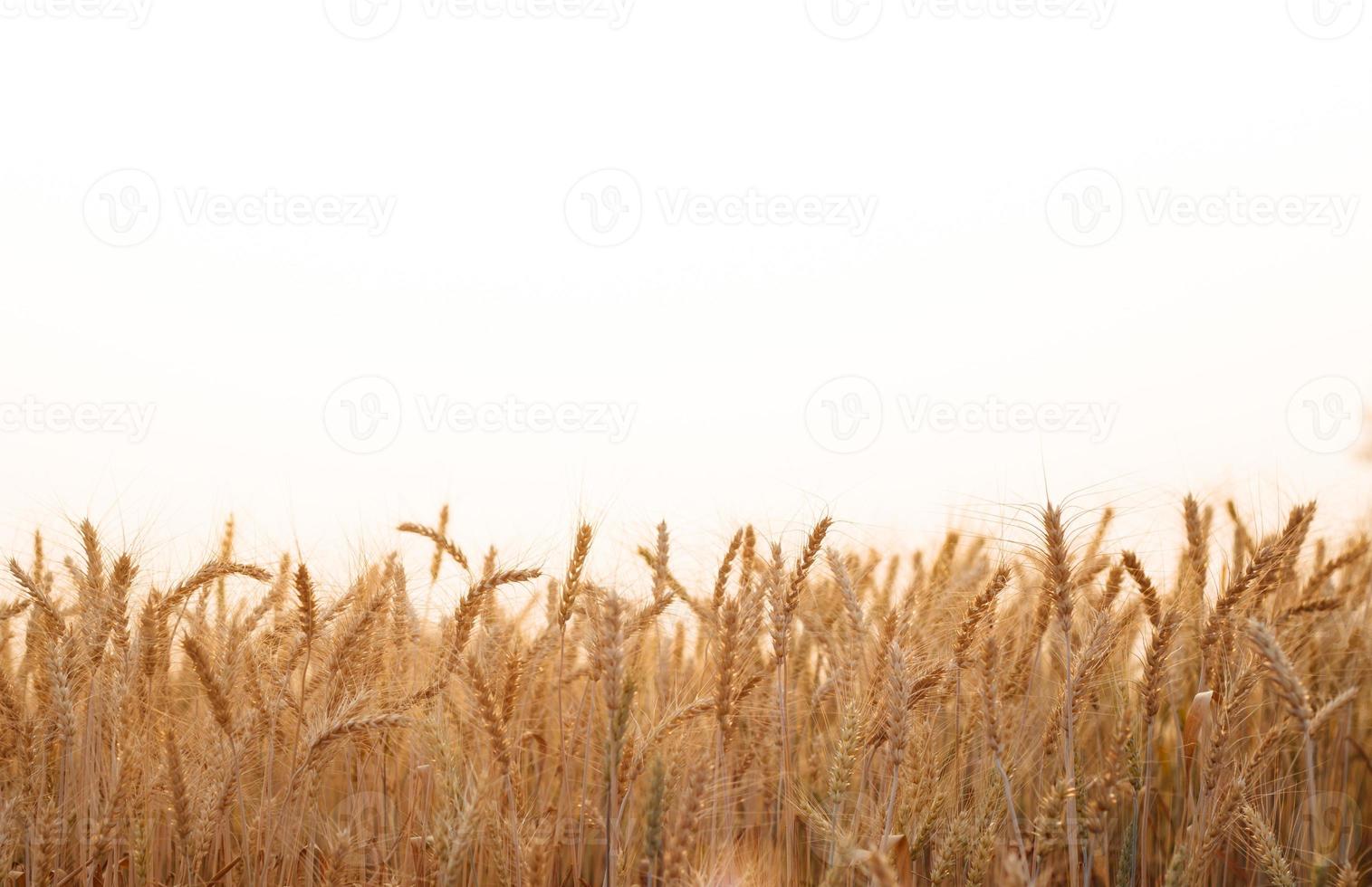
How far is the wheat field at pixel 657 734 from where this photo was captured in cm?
235

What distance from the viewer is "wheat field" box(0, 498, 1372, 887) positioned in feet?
7.71

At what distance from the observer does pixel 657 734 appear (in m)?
2.59

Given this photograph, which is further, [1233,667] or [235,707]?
[235,707]

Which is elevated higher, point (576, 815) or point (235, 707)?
point (235, 707)

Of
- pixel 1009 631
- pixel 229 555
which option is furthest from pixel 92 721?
pixel 1009 631

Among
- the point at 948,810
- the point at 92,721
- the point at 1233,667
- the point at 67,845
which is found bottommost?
the point at 67,845

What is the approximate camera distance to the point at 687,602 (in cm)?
369

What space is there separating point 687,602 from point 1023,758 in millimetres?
1268

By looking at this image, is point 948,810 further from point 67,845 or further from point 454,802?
point 67,845

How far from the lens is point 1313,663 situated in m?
4.50

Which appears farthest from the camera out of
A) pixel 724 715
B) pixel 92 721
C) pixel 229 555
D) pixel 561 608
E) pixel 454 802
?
pixel 229 555

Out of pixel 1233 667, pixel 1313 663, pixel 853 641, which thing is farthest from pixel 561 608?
pixel 1313 663

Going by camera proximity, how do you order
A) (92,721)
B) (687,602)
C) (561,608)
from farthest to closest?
1. (687,602)
2. (92,721)
3. (561,608)

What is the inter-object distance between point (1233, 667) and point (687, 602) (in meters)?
1.77
